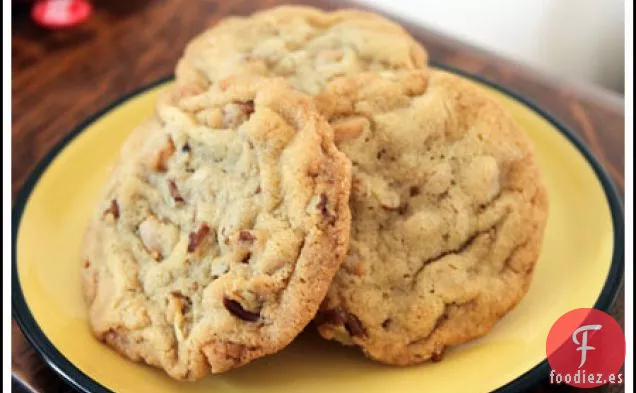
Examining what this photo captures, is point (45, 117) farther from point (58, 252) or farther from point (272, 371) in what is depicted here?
point (272, 371)

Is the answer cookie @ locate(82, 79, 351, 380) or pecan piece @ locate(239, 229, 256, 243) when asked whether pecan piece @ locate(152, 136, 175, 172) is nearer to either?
cookie @ locate(82, 79, 351, 380)

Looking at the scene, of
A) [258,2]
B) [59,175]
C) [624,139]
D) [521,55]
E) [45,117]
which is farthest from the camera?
[521,55]

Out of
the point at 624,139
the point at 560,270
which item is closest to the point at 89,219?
the point at 560,270

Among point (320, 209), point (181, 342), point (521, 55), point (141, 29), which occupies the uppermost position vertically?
point (320, 209)

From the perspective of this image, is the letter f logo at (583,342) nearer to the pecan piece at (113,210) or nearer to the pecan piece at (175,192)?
the pecan piece at (175,192)

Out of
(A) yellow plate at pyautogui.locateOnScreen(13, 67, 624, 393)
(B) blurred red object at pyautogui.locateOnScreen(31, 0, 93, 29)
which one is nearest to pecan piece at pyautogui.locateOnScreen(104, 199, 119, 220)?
(A) yellow plate at pyautogui.locateOnScreen(13, 67, 624, 393)
